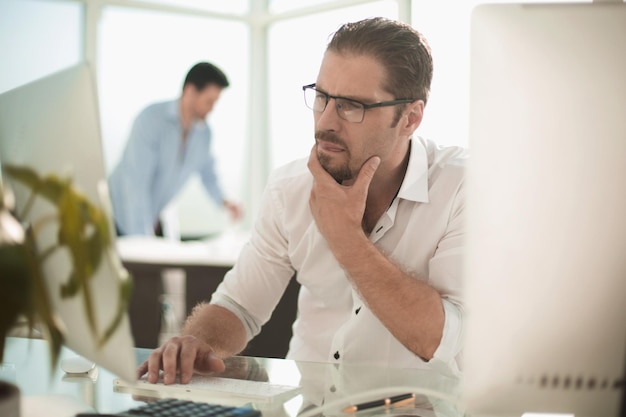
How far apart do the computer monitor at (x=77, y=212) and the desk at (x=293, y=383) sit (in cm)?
20

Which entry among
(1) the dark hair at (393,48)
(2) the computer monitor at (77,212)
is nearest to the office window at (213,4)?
(1) the dark hair at (393,48)

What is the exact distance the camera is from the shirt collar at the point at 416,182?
1631 millimetres

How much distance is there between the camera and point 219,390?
1.06m

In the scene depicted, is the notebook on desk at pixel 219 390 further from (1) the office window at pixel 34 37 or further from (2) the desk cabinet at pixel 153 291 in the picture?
(1) the office window at pixel 34 37

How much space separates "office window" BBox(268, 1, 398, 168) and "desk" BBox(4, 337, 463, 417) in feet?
12.9

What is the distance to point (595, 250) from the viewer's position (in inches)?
26.2

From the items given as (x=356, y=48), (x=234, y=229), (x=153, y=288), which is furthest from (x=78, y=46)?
(x=356, y=48)

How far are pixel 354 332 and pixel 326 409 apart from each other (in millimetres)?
588

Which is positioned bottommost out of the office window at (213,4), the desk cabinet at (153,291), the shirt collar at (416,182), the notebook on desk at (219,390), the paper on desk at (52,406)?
the desk cabinet at (153,291)

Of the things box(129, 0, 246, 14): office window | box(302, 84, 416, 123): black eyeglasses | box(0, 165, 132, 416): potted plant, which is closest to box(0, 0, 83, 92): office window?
box(129, 0, 246, 14): office window

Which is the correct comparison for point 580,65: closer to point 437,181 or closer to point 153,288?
point 437,181

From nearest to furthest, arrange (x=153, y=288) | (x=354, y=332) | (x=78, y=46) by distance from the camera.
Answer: (x=354, y=332), (x=153, y=288), (x=78, y=46)

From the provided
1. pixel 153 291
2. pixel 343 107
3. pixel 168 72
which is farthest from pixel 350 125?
pixel 168 72

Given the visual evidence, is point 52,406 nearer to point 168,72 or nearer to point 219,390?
point 219,390
